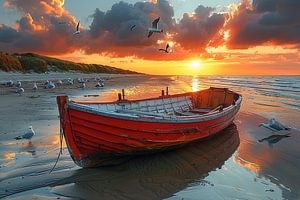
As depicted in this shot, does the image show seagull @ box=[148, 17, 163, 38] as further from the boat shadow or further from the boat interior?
the boat shadow

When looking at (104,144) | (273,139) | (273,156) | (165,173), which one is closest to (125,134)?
(104,144)

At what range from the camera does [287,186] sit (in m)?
6.76

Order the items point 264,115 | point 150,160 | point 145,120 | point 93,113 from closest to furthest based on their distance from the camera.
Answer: point 93,113 → point 145,120 → point 150,160 → point 264,115

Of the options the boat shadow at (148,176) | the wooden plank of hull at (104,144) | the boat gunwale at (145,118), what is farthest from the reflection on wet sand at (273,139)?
the wooden plank of hull at (104,144)

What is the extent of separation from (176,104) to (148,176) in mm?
6022

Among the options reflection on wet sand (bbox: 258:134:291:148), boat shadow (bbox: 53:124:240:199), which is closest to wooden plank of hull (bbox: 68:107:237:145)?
boat shadow (bbox: 53:124:240:199)

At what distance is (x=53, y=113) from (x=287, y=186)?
1102 cm

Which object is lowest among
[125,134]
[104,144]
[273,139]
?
[273,139]

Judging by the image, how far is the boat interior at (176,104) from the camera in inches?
369

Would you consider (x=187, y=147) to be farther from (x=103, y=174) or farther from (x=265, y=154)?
(x=103, y=174)

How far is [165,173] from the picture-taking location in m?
7.29

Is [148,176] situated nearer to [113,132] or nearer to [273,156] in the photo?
[113,132]

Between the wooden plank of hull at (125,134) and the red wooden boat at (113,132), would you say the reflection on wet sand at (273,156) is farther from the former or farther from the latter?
the wooden plank of hull at (125,134)

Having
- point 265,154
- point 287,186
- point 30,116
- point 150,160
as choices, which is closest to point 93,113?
point 150,160
